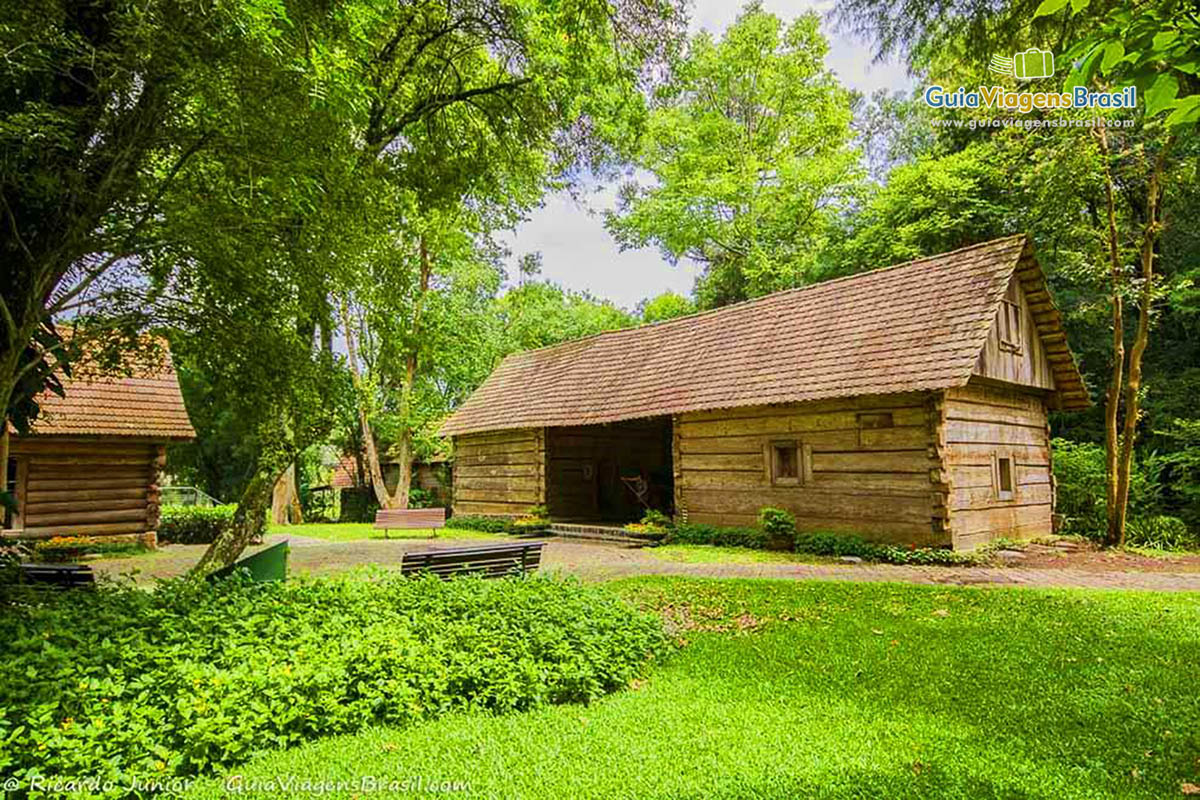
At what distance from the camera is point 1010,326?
13.4m

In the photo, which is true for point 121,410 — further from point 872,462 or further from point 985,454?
point 985,454

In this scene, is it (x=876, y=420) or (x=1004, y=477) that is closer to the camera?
(x=876, y=420)

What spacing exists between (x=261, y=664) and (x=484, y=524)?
1642cm

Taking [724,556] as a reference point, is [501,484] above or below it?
above

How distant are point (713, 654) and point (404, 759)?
3.43 m

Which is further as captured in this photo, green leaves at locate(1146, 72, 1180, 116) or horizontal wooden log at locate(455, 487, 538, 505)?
horizontal wooden log at locate(455, 487, 538, 505)

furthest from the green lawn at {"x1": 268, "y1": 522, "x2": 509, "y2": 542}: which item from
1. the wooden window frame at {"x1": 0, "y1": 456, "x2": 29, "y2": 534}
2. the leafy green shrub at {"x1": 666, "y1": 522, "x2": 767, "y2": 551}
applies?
the wooden window frame at {"x1": 0, "y1": 456, "x2": 29, "y2": 534}

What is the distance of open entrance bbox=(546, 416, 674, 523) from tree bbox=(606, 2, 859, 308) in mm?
10815

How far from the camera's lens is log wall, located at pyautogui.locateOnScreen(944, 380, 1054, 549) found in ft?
39.9

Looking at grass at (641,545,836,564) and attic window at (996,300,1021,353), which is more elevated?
attic window at (996,300,1021,353)

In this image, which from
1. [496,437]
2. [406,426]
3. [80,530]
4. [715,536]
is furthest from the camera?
[406,426]

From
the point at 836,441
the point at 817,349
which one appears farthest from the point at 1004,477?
the point at 817,349

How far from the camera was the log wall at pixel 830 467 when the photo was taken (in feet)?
39.7

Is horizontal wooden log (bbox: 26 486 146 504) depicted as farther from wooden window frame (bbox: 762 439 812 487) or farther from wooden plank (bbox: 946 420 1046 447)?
wooden plank (bbox: 946 420 1046 447)
